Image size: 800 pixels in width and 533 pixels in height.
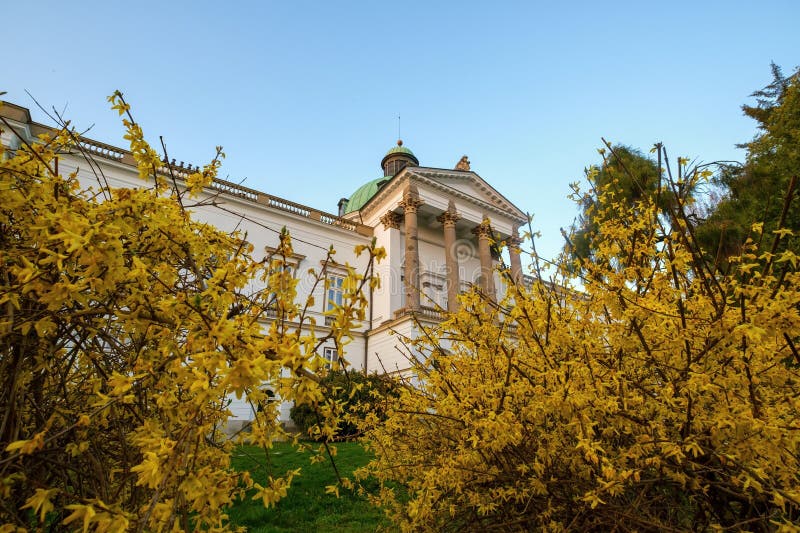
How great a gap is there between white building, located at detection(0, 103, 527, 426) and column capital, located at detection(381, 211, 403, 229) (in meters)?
0.05

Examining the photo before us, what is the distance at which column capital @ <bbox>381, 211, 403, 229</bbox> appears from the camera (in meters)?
22.4

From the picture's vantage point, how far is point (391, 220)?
2247 cm

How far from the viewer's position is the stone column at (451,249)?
20084mm

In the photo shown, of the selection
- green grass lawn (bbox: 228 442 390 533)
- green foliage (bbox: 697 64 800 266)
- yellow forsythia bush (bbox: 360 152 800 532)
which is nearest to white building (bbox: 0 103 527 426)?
green foliage (bbox: 697 64 800 266)

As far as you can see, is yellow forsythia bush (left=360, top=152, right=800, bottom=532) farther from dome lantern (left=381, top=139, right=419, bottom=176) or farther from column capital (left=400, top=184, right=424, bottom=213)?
dome lantern (left=381, top=139, right=419, bottom=176)

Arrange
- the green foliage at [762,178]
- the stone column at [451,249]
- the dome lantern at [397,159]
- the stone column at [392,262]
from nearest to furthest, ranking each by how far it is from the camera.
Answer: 1. the green foliage at [762,178]
2. the stone column at [451,249]
3. the stone column at [392,262]
4. the dome lantern at [397,159]

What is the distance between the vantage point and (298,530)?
535 cm

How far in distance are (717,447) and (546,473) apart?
100 centimetres

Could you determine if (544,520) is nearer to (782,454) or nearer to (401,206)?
(782,454)

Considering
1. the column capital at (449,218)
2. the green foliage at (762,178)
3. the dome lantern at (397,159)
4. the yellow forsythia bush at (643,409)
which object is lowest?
the yellow forsythia bush at (643,409)

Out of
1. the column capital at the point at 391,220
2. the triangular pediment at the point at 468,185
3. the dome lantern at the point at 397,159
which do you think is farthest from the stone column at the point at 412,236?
the dome lantern at the point at 397,159

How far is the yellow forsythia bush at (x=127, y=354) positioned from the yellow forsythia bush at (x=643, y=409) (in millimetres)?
1488

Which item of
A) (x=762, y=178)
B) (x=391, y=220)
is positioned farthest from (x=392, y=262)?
(x=762, y=178)

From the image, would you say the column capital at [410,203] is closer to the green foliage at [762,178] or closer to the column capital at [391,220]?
the column capital at [391,220]
